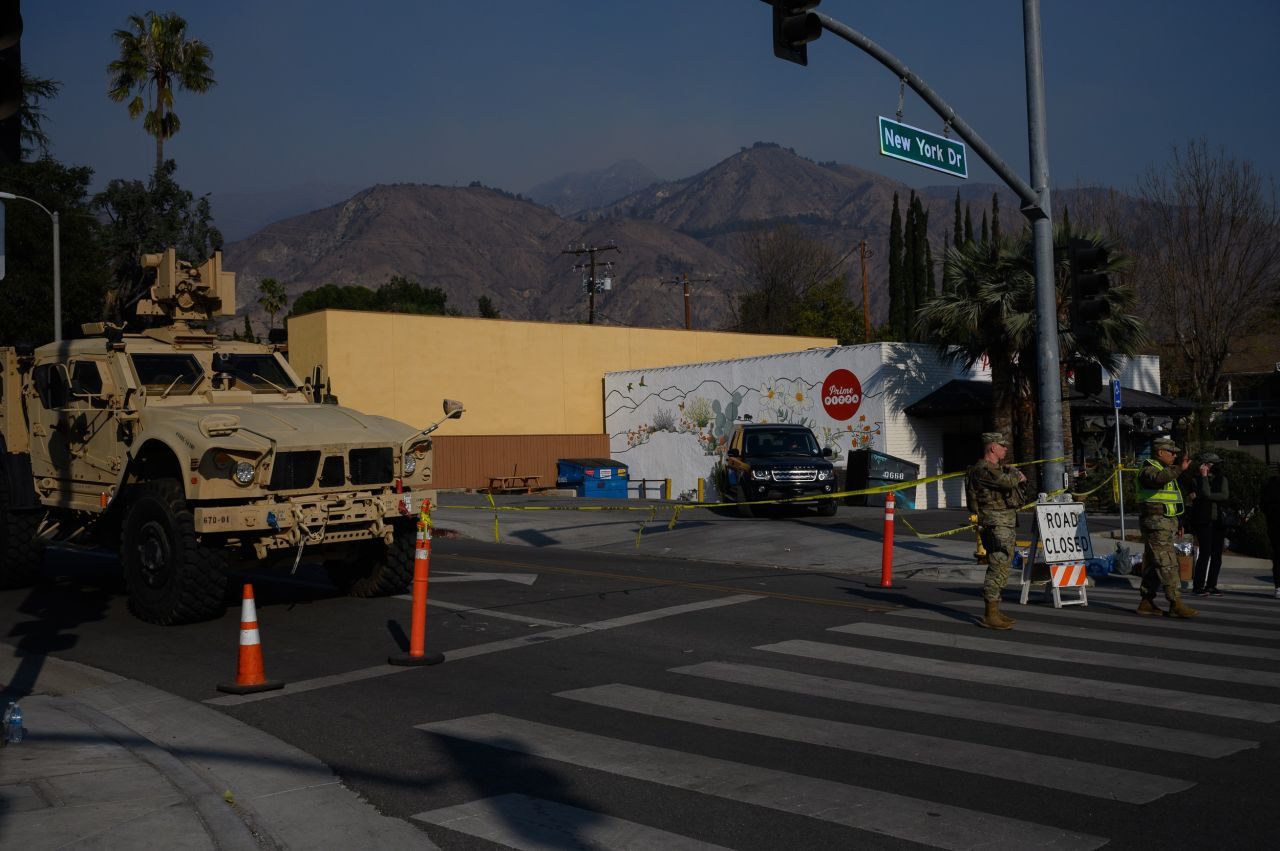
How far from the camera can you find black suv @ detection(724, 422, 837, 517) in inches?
939

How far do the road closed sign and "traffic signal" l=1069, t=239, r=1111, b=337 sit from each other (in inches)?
110

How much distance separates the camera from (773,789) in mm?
6258

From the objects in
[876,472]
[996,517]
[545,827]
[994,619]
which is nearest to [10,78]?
[545,827]

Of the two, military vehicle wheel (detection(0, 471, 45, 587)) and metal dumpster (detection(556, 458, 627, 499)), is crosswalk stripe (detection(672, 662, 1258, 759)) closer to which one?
military vehicle wheel (detection(0, 471, 45, 587))

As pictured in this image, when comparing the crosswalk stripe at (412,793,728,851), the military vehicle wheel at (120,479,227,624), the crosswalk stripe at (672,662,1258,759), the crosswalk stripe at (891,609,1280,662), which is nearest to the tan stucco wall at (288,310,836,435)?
the military vehicle wheel at (120,479,227,624)

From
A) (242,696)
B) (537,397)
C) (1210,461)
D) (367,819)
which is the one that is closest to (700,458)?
Answer: (537,397)

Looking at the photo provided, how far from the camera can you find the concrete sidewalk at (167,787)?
5.61 metres

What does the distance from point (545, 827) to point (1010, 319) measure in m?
22.3

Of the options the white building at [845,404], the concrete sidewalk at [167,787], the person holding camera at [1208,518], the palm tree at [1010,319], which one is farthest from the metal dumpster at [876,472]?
the concrete sidewalk at [167,787]

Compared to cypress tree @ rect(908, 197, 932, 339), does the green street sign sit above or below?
below

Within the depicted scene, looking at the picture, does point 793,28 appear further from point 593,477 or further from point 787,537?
point 593,477

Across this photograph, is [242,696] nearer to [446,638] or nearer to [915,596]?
[446,638]

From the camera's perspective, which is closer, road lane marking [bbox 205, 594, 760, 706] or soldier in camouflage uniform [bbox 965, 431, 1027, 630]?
road lane marking [bbox 205, 594, 760, 706]

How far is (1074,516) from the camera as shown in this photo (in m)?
13.1
